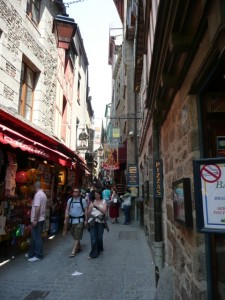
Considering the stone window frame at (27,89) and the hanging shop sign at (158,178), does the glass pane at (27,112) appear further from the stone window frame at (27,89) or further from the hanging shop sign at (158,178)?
the hanging shop sign at (158,178)

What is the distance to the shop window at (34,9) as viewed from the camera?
972cm

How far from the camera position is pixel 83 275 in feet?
18.0

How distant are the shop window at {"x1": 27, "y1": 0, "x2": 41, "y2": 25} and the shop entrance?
8888mm

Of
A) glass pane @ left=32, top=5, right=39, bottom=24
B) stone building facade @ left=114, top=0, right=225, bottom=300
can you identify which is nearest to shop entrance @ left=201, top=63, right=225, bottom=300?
stone building facade @ left=114, top=0, right=225, bottom=300

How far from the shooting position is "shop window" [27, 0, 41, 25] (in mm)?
9719

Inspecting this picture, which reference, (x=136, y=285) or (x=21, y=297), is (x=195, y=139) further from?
(x=21, y=297)

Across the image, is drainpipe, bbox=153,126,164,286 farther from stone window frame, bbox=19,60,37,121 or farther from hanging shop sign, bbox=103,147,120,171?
hanging shop sign, bbox=103,147,120,171

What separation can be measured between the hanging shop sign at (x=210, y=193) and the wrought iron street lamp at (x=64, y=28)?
984cm

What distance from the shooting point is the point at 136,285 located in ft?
16.4

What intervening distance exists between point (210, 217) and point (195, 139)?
0.99 meters

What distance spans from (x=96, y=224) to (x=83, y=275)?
64.2 inches

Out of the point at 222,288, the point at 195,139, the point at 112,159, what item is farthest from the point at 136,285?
the point at 112,159

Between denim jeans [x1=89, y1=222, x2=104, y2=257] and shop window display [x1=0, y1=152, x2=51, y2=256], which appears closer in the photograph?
shop window display [x1=0, y1=152, x2=51, y2=256]

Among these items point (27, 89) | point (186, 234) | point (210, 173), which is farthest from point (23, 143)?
point (210, 173)
